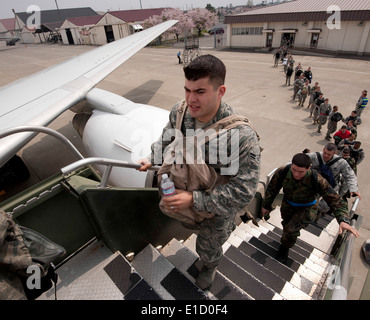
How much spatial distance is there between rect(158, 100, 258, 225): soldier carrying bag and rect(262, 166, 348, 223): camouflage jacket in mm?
2077

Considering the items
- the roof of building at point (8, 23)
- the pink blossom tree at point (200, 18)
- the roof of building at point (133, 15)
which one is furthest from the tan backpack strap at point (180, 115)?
the roof of building at point (8, 23)

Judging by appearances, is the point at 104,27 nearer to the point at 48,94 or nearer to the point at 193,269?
the point at 48,94

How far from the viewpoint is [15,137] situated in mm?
4375

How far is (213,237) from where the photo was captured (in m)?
2.77

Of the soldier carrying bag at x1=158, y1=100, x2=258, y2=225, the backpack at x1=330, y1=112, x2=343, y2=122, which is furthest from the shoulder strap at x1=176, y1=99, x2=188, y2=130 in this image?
the backpack at x1=330, y1=112, x2=343, y2=122

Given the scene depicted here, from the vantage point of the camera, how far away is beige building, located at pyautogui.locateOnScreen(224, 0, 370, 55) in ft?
83.1

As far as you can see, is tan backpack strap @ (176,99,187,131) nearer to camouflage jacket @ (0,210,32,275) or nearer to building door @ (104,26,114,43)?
camouflage jacket @ (0,210,32,275)

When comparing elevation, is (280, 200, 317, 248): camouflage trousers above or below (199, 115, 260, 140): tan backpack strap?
below

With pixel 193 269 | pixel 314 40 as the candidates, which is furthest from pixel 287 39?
pixel 193 269

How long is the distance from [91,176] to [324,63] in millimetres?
27449

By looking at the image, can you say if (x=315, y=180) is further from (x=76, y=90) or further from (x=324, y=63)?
(x=324, y=63)

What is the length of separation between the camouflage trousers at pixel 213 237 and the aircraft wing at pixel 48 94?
3.43m

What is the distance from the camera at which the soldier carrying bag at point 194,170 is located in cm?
221

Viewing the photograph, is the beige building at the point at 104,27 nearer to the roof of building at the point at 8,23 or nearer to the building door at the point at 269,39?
the building door at the point at 269,39
